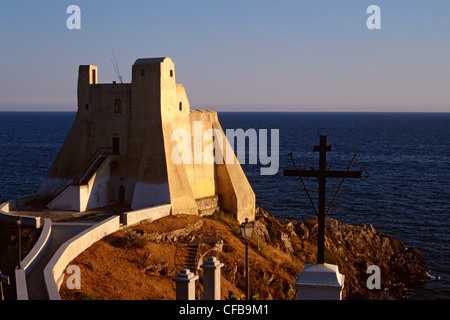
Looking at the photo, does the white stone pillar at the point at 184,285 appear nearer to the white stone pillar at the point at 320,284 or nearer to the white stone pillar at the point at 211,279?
the white stone pillar at the point at 211,279

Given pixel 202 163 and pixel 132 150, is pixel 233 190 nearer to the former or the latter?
pixel 202 163

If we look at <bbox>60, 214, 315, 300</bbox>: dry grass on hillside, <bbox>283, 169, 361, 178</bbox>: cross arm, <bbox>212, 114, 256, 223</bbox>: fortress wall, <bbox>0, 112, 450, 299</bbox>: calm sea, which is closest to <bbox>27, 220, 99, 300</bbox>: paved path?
<bbox>60, 214, 315, 300</bbox>: dry grass on hillside

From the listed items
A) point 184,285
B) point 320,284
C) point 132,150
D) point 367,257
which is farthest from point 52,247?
point 367,257

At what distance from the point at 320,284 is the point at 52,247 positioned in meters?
14.8

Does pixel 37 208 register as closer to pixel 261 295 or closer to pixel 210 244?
pixel 210 244

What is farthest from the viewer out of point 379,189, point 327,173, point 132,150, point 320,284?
point 379,189

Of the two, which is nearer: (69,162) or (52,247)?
(52,247)

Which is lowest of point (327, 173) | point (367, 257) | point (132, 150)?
point (367, 257)

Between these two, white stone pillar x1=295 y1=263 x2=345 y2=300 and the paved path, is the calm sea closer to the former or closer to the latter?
the paved path

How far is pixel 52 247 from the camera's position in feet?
79.0

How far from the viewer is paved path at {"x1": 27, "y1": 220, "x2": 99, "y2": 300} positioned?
18.2 metres

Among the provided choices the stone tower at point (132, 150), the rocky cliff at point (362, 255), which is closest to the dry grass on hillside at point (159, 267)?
the stone tower at point (132, 150)

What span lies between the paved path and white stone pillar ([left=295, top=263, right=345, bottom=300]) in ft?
28.8

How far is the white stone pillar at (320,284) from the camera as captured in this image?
1284 cm
